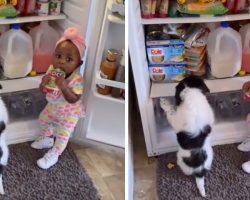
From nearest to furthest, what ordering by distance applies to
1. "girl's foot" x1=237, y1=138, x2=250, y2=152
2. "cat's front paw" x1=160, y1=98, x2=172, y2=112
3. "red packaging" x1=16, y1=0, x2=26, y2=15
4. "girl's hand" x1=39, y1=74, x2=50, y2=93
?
"girl's hand" x1=39, y1=74, x2=50, y2=93
"red packaging" x1=16, y1=0, x2=26, y2=15
"cat's front paw" x1=160, y1=98, x2=172, y2=112
"girl's foot" x1=237, y1=138, x2=250, y2=152

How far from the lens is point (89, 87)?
162 centimetres

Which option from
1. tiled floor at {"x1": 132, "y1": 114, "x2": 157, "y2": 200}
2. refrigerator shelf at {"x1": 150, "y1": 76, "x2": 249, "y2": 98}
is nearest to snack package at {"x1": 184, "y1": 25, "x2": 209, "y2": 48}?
refrigerator shelf at {"x1": 150, "y1": 76, "x2": 249, "y2": 98}

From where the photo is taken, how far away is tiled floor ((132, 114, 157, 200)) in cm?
161

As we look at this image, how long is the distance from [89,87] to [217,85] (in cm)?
43

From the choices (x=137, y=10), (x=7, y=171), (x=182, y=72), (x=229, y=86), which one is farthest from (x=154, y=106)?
(x=7, y=171)

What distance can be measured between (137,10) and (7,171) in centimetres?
60

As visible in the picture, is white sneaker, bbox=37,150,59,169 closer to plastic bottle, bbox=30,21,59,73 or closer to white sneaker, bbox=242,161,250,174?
plastic bottle, bbox=30,21,59,73

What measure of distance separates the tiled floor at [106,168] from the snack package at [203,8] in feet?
1.70

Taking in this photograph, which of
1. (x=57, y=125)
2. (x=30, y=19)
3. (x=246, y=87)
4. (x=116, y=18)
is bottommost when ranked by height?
(x=57, y=125)

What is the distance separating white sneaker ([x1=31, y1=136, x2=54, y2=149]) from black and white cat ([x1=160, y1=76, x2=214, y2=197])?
0.38 meters

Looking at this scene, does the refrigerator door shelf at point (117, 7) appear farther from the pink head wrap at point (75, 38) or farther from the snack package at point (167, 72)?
the snack package at point (167, 72)

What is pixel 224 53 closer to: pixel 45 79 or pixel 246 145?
pixel 246 145

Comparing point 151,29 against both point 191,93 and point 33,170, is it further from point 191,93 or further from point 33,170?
point 33,170

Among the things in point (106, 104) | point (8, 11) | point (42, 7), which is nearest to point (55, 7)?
point (42, 7)
